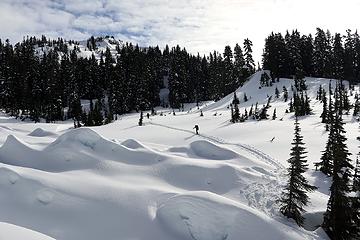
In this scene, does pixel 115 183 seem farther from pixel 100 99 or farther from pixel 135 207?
pixel 100 99

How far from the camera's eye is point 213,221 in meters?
18.9

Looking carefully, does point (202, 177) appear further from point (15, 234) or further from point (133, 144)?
point (15, 234)

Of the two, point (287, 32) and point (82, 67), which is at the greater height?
point (287, 32)

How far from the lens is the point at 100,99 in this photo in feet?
322

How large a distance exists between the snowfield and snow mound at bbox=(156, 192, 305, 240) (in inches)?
2.1

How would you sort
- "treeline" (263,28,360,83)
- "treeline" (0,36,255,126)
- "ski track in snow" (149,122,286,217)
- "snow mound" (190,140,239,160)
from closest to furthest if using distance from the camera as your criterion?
"ski track in snow" (149,122,286,217), "snow mound" (190,140,239,160), "treeline" (0,36,255,126), "treeline" (263,28,360,83)

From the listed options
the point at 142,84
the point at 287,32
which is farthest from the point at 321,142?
the point at 287,32

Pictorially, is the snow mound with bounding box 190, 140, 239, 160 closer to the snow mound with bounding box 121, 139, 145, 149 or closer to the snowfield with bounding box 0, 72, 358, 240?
the snowfield with bounding box 0, 72, 358, 240

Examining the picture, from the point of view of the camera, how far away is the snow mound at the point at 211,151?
30.9 metres

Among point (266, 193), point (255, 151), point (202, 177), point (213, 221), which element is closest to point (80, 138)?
point (202, 177)

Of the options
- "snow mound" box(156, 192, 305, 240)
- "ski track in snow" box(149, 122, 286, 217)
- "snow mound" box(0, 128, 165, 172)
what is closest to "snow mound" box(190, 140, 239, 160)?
"ski track in snow" box(149, 122, 286, 217)

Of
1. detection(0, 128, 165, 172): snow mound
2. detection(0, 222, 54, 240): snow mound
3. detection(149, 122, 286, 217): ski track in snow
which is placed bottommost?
detection(149, 122, 286, 217): ski track in snow

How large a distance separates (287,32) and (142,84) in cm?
4539

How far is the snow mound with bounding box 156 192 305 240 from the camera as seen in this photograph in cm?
1847
